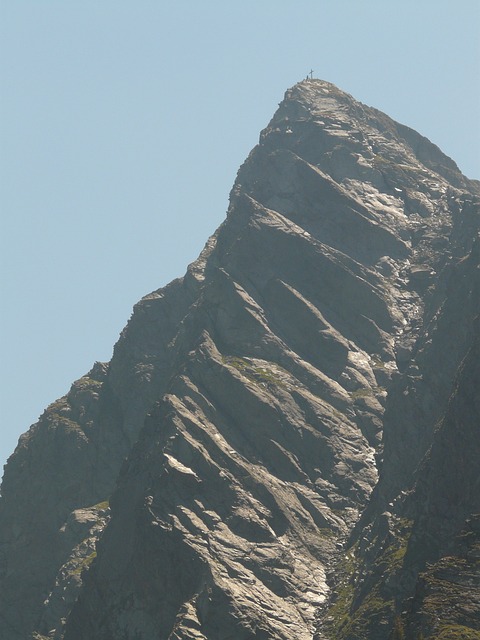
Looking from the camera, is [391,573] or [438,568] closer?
[438,568]

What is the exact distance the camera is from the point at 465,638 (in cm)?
15075

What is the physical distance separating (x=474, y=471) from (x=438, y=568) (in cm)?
2993

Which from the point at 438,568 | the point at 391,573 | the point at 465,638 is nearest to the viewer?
the point at 465,638

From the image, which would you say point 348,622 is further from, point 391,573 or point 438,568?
point 438,568

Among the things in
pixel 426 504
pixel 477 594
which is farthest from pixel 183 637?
pixel 477 594

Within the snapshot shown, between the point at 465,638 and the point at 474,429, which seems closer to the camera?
the point at 465,638

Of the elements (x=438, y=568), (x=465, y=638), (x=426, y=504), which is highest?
(x=426, y=504)

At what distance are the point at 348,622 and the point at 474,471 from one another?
91.6ft

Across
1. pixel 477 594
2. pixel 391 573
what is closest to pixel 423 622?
pixel 477 594

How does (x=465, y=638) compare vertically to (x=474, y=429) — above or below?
below

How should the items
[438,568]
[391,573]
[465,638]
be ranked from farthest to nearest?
1. [391,573]
2. [438,568]
3. [465,638]

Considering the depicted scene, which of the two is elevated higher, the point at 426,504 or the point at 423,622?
the point at 426,504

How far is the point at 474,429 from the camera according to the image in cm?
19900

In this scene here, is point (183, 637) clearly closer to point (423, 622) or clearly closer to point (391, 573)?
point (391, 573)
